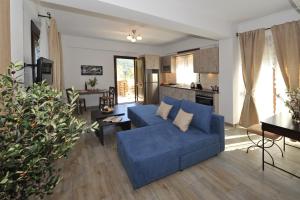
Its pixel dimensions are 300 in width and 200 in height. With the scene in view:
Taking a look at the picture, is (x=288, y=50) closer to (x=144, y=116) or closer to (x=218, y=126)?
(x=218, y=126)

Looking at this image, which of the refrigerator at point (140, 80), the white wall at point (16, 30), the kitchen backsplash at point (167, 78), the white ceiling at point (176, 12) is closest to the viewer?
the white wall at point (16, 30)

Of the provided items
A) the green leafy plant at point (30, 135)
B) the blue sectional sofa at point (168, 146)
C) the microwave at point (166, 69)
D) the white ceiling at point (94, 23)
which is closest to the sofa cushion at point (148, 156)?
the blue sectional sofa at point (168, 146)

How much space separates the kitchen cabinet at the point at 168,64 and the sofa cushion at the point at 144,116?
337 centimetres

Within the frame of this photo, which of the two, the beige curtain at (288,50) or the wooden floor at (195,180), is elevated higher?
the beige curtain at (288,50)

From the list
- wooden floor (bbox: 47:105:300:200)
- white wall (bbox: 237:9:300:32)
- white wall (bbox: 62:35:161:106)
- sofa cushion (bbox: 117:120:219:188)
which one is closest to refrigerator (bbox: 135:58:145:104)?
white wall (bbox: 62:35:161:106)

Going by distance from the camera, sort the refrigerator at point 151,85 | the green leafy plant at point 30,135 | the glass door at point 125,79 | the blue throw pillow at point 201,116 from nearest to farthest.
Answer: the green leafy plant at point 30,135
the blue throw pillow at point 201,116
the refrigerator at point 151,85
the glass door at point 125,79

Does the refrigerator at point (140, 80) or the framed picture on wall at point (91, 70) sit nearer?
the framed picture on wall at point (91, 70)

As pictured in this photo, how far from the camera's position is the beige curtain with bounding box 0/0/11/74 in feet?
4.70

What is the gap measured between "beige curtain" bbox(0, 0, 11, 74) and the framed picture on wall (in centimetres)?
582

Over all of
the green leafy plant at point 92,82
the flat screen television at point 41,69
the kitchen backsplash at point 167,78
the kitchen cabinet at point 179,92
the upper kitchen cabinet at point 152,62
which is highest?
the upper kitchen cabinet at point 152,62

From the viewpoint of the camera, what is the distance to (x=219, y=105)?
5.07m

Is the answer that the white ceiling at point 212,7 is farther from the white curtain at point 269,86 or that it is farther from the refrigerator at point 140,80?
the refrigerator at point 140,80

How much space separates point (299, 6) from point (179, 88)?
15.4 ft

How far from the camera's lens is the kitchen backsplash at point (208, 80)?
5.83 meters
